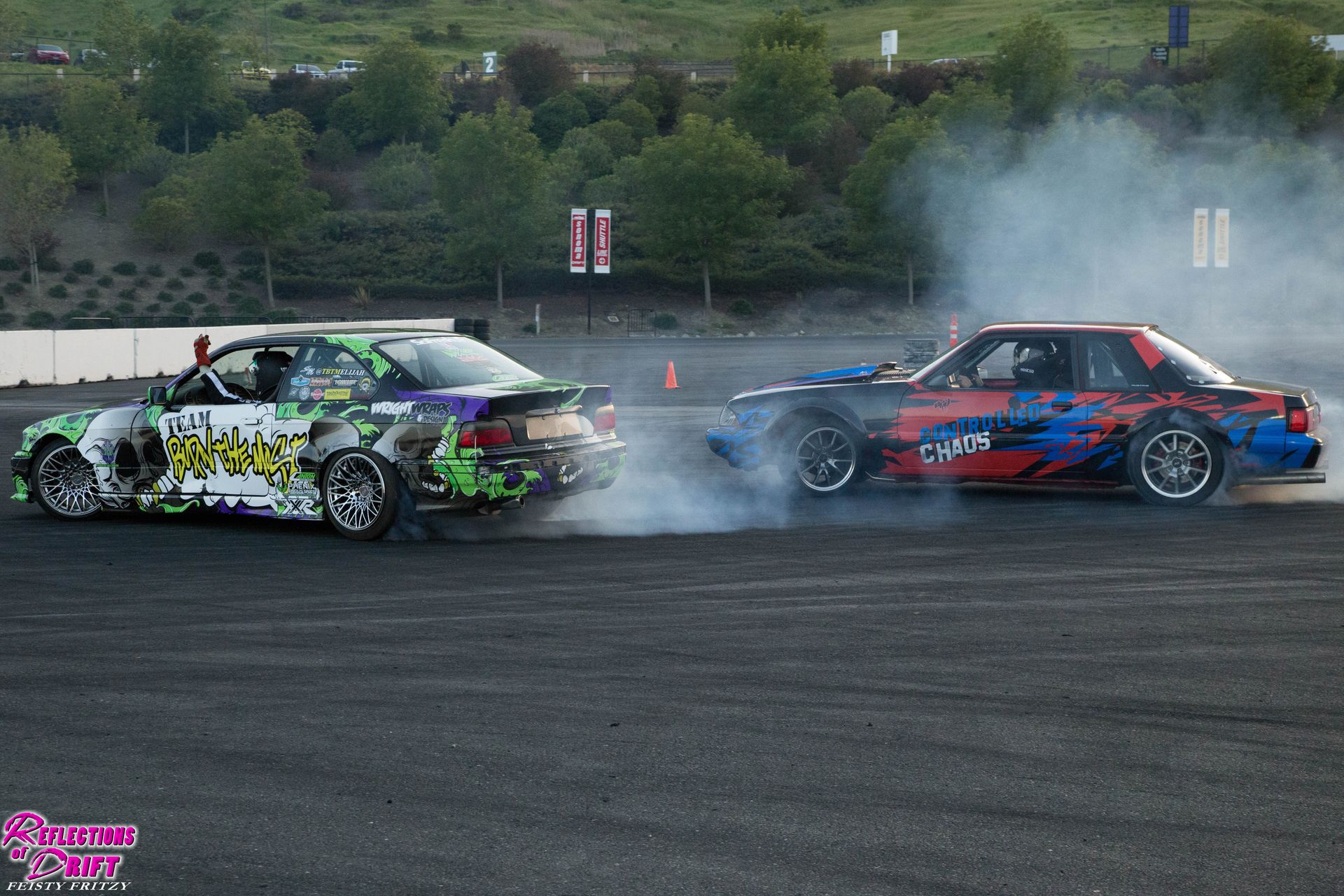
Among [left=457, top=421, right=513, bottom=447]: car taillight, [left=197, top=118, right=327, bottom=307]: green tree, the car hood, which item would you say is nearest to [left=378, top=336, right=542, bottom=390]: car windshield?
[left=457, top=421, right=513, bottom=447]: car taillight

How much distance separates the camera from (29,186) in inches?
2360

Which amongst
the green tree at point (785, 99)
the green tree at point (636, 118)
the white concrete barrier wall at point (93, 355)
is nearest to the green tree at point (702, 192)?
the green tree at point (785, 99)

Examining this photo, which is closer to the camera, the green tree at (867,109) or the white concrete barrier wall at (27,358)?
the white concrete barrier wall at (27,358)

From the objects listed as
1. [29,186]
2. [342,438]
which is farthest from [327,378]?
[29,186]

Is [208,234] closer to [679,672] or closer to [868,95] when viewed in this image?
[868,95]

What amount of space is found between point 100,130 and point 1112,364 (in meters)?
70.7

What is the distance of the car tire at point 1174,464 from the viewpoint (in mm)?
9820

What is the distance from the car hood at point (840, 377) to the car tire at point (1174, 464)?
6.70 feet

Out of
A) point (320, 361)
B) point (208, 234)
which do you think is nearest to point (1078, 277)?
point (320, 361)

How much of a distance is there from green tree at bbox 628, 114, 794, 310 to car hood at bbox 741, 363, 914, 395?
47.2 meters

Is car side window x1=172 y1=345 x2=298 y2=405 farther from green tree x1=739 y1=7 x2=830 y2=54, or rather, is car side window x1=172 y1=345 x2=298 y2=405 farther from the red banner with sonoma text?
green tree x1=739 y1=7 x2=830 y2=54

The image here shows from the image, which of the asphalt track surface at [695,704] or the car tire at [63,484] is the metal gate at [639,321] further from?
the asphalt track surface at [695,704]

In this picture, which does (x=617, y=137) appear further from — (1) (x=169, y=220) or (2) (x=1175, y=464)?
(2) (x=1175, y=464)

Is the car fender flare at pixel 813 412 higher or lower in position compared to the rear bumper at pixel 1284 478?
higher
